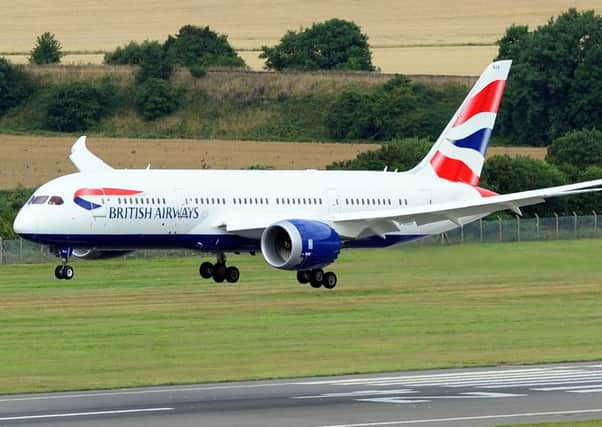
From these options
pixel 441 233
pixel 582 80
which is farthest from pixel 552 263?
pixel 582 80

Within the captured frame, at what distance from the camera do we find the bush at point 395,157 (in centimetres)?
8838

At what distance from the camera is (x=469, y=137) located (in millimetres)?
61875

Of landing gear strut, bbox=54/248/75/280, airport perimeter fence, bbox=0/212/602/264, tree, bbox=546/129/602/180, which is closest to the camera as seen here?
landing gear strut, bbox=54/248/75/280

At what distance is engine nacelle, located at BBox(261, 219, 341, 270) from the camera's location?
52.4m

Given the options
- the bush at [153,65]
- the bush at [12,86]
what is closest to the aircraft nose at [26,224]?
the bush at [12,86]

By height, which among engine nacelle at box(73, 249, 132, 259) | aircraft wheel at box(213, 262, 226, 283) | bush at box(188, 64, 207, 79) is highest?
bush at box(188, 64, 207, 79)

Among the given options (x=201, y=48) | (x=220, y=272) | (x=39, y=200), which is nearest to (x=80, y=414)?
(x=39, y=200)

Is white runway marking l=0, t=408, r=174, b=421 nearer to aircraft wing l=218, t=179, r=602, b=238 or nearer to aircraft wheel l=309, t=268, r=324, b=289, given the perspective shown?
aircraft wheel l=309, t=268, r=324, b=289

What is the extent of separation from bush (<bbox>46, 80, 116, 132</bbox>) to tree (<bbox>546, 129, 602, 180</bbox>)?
33.7m

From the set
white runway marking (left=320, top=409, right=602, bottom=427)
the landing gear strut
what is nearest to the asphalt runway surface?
white runway marking (left=320, top=409, right=602, bottom=427)

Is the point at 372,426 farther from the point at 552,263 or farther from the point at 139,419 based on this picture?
the point at 552,263

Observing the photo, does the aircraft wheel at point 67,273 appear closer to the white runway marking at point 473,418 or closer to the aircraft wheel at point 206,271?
the aircraft wheel at point 206,271

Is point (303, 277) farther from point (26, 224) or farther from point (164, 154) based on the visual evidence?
point (164, 154)

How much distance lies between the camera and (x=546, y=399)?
27969 millimetres
